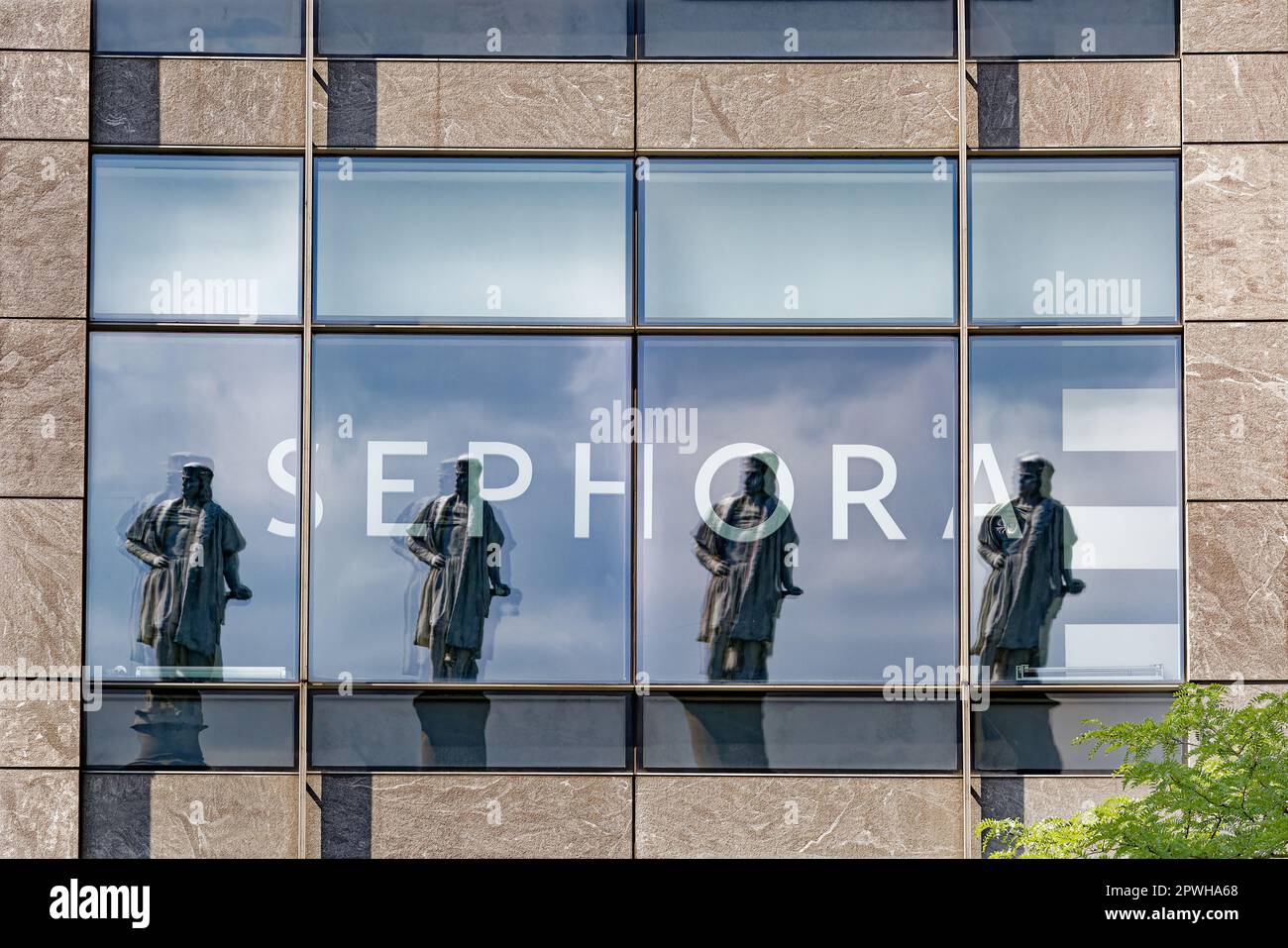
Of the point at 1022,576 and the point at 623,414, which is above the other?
the point at 623,414

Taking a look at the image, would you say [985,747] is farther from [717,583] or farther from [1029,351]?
[1029,351]

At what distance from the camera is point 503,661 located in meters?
9.61

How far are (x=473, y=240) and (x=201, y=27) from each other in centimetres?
263

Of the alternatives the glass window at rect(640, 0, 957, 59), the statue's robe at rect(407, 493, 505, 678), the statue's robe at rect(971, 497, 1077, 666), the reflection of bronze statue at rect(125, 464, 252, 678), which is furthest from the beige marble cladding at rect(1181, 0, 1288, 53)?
the reflection of bronze statue at rect(125, 464, 252, 678)

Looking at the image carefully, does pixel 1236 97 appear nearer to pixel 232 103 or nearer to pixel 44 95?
pixel 232 103

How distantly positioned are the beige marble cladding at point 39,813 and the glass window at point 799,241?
5444 millimetres

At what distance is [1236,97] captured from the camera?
960 centimetres

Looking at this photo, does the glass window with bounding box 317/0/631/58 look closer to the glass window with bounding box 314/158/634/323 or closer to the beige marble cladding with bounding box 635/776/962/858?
the glass window with bounding box 314/158/634/323

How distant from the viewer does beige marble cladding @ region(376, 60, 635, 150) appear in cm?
985

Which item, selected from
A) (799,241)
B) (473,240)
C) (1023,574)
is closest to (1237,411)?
(1023,574)

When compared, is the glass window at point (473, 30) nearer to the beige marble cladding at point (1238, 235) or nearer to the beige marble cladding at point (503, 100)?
the beige marble cladding at point (503, 100)

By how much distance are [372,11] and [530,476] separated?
3.74m

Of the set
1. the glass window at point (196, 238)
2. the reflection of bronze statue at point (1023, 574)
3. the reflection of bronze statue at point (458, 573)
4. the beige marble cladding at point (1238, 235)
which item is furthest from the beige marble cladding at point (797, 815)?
the glass window at point (196, 238)

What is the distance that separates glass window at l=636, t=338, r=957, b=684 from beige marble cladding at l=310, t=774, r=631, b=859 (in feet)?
3.49
